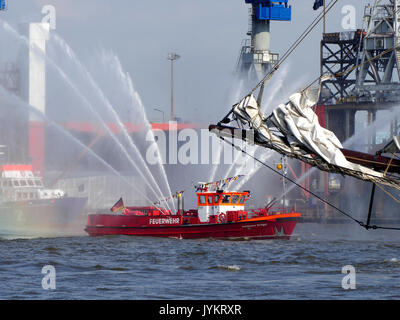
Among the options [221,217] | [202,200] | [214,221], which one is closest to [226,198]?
[221,217]

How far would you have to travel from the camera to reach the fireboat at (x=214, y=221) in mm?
51438

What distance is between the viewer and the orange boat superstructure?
2025 inches

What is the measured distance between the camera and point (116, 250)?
44.1m

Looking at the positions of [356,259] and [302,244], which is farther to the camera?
[302,244]

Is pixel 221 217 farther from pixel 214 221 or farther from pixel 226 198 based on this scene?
pixel 226 198

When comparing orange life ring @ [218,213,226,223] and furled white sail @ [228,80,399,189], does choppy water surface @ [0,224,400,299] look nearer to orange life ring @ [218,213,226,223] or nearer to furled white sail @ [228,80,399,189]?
orange life ring @ [218,213,226,223]

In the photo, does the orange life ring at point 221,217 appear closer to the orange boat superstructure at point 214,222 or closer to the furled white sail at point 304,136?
the orange boat superstructure at point 214,222

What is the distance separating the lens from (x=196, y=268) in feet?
117

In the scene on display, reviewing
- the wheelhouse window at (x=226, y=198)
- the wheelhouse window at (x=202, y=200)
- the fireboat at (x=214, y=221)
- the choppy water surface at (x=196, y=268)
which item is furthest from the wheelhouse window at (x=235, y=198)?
the choppy water surface at (x=196, y=268)

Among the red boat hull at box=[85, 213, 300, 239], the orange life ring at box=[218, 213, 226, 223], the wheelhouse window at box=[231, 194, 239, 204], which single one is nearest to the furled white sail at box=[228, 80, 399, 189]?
the red boat hull at box=[85, 213, 300, 239]

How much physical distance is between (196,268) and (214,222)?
16.6 meters
